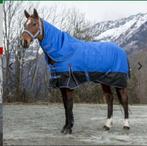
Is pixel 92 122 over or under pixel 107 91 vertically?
under

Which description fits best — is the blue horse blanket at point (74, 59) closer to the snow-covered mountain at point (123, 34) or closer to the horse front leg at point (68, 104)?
the horse front leg at point (68, 104)

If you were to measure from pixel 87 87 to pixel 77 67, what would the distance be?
1129cm

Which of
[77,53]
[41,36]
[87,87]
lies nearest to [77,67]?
[77,53]

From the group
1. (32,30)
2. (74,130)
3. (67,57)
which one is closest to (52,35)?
(32,30)

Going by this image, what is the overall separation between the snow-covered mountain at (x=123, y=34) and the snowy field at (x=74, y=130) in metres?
9.96

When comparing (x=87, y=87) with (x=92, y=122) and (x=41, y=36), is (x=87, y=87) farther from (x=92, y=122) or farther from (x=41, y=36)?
(x=41, y=36)

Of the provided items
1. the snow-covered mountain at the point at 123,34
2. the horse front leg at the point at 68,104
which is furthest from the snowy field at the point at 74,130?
the snow-covered mountain at the point at 123,34

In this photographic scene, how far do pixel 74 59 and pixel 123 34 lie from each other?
19.6 m

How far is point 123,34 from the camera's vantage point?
29.5 metres

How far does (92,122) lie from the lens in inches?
480

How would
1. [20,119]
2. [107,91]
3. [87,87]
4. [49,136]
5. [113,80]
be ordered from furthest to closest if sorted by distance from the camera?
[87,87]
[20,119]
[107,91]
[113,80]
[49,136]

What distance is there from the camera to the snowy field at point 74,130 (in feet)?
30.2

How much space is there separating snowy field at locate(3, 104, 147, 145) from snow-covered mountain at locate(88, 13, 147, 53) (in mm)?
9963

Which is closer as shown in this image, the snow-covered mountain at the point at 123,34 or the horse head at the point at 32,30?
the horse head at the point at 32,30
